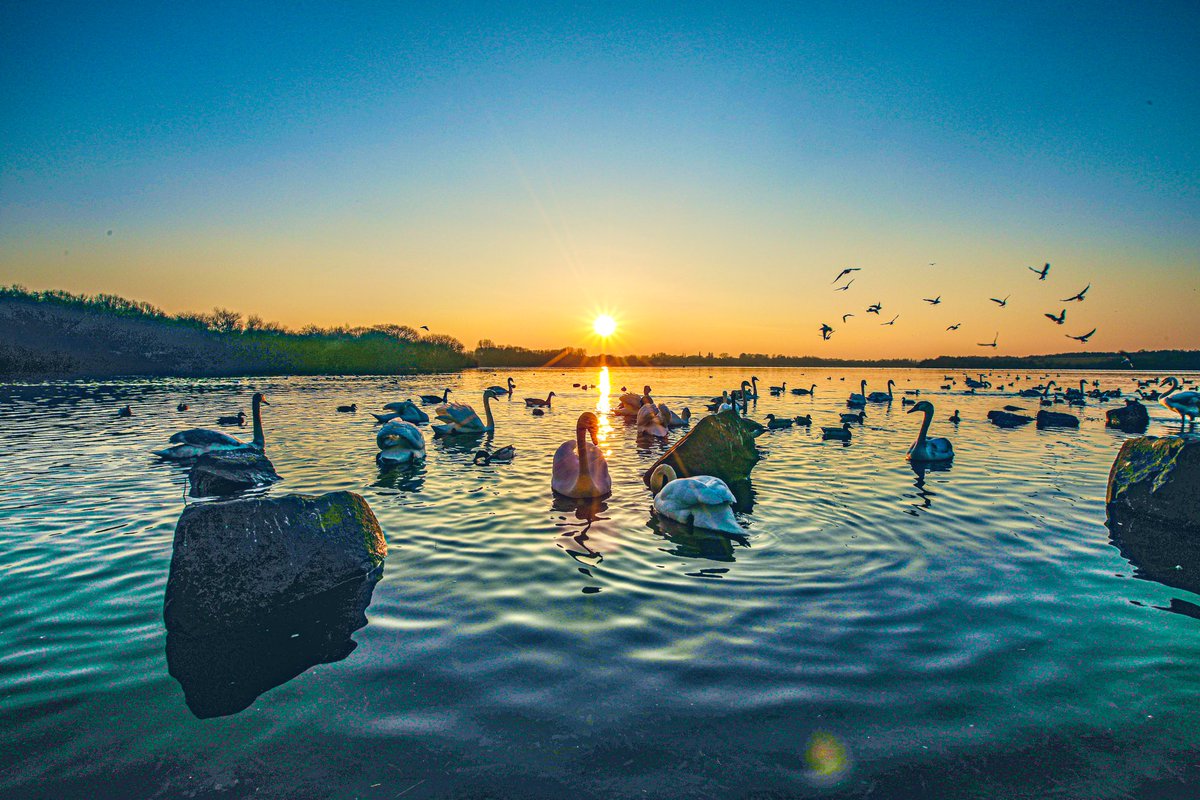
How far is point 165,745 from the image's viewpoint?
137 inches

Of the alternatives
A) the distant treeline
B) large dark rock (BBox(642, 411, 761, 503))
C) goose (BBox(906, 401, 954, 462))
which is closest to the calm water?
large dark rock (BBox(642, 411, 761, 503))

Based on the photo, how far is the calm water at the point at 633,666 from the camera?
326 cm

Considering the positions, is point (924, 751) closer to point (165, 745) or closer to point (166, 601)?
point (165, 745)

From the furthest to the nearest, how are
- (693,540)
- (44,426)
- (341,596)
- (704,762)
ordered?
(44,426) → (693,540) → (341,596) → (704,762)

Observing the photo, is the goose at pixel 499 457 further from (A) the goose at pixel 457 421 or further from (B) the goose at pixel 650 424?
(B) the goose at pixel 650 424

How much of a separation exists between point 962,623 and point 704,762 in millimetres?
3554

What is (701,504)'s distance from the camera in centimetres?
827

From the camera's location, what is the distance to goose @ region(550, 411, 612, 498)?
10.4 m

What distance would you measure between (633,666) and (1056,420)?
28358 mm

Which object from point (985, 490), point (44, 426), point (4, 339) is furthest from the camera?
point (4, 339)

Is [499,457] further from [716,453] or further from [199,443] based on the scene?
[199,443]

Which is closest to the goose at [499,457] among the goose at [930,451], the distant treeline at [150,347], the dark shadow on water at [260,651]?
the dark shadow on water at [260,651]

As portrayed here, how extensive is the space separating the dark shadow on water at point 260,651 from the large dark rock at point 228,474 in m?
6.09

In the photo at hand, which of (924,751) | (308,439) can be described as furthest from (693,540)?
(308,439)
